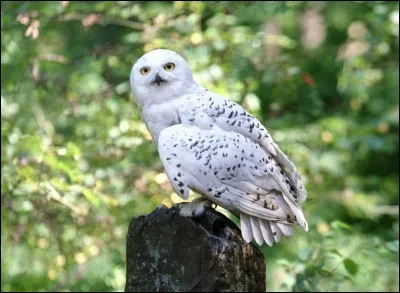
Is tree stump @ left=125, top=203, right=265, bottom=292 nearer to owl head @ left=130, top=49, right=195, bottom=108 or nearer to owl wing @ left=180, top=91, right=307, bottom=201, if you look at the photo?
owl wing @ left=180, top=91, right=307, bottom=201

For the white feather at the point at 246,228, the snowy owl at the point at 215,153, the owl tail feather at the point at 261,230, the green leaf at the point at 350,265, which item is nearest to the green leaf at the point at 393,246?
the green leaf at the point at 350,265

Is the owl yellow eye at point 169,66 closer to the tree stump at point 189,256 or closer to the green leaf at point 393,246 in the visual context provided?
the tree stump at point 189,256

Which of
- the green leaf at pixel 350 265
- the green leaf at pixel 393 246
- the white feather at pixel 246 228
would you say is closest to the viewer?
the white feather at pixel 246 228

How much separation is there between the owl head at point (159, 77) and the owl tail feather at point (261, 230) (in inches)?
25.4

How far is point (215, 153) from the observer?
393cm

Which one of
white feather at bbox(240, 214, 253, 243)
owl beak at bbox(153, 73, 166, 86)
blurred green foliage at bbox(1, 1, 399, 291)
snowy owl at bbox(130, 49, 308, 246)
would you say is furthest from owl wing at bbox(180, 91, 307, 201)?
blurred green foliage at bbox(1, 1, 399, 291)

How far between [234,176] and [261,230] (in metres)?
0.26

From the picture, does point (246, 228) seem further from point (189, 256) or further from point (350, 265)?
point (350, 265)

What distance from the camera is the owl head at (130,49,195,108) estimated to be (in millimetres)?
4086

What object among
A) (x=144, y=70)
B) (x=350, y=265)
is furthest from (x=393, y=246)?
(x=144, y=70)

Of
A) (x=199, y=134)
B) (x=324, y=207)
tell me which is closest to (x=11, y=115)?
(x=199, y=134)

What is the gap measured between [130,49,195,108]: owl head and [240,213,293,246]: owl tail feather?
65 cm

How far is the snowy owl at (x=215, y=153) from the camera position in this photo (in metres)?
3.89

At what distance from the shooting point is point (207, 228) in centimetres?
392
